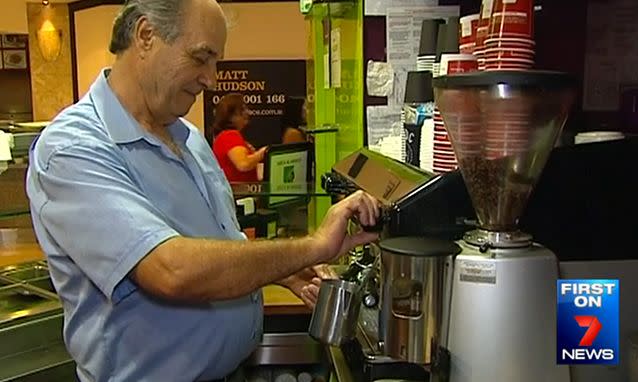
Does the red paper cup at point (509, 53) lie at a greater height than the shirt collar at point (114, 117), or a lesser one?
greater

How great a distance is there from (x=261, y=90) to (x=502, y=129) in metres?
5.01

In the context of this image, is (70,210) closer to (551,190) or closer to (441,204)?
(441,204)

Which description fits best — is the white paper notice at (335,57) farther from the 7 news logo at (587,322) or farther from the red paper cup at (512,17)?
the 7 news logo at (587,322)

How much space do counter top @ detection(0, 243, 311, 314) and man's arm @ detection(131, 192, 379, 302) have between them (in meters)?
0.66

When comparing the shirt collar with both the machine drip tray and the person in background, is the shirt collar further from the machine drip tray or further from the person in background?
the person in background

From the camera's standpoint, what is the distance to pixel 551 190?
1.12 metres

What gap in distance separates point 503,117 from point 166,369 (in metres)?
0.82

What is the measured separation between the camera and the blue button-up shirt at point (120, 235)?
121cm

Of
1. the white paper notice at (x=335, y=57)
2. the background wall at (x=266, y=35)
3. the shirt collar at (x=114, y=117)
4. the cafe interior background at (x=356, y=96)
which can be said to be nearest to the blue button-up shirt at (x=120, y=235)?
the shirt collar at (x=114, y=117)

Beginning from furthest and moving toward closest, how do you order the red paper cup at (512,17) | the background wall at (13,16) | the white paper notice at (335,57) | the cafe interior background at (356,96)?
1. the background wall at (13,16)
2. the white paper notice at (335,57)
3. the cafe interior background at (356,96)
4. the red paper cup at (512,17)

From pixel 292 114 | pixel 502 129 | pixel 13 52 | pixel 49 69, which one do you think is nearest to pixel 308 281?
pixel 502 129

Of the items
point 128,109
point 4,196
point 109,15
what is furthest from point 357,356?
point 109,15

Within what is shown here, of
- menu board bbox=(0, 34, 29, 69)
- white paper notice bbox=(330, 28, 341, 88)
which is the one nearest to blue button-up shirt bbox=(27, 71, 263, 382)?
white paper notice bbox=(330, 28, 341, 88)

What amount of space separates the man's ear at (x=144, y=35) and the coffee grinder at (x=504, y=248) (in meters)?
0.62
